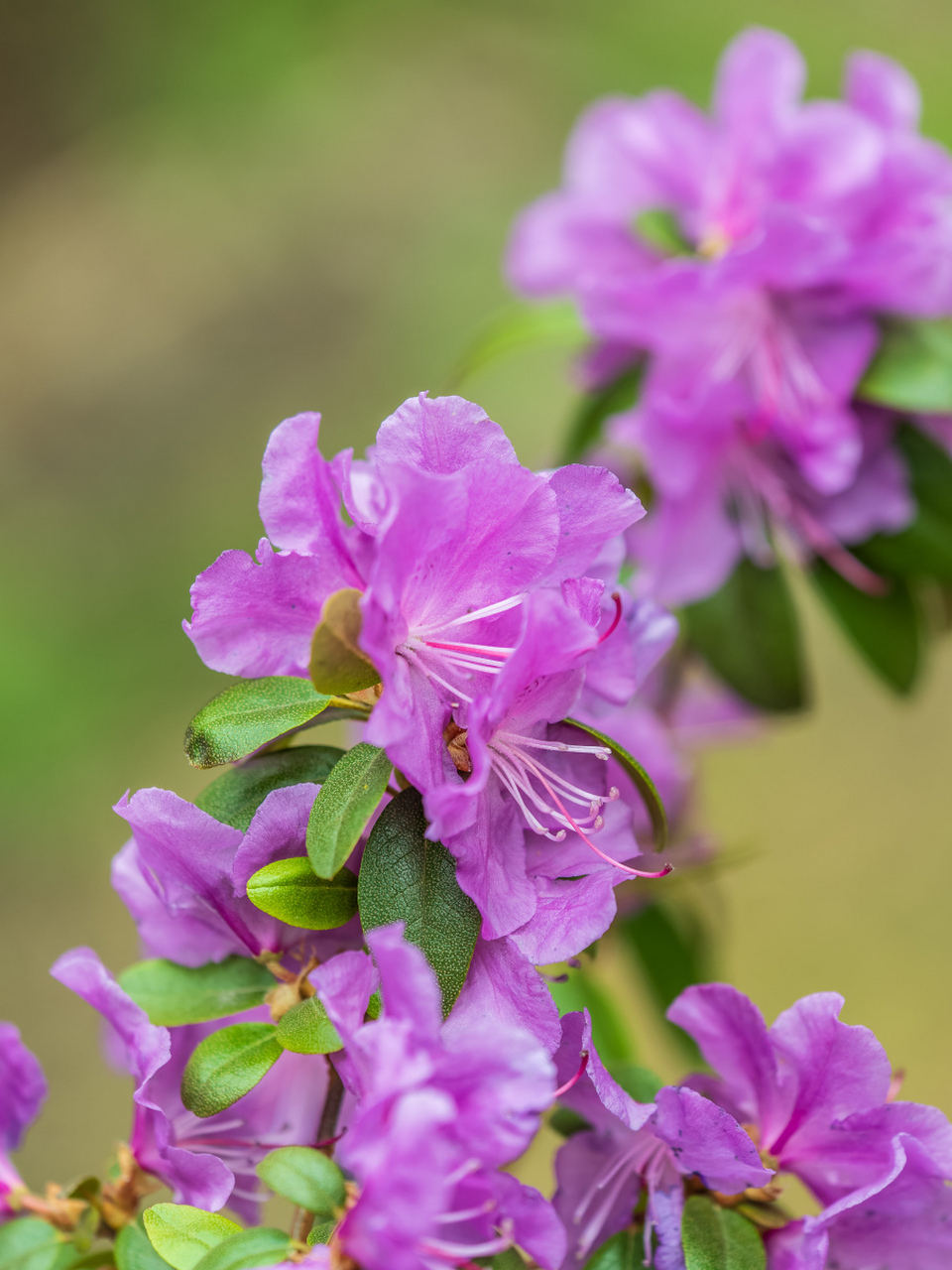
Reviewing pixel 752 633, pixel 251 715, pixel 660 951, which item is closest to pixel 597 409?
pixel 752 633

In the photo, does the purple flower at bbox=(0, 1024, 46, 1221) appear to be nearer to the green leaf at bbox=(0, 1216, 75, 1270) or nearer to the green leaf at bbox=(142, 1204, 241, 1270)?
the green leaf at bbox=(0, 1216, 75, 1270)

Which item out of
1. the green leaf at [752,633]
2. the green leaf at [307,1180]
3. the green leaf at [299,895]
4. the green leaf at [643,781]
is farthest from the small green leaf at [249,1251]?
the green leaf at [752,633]

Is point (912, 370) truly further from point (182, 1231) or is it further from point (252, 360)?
point (252, 360)

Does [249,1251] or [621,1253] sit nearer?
[249,1251]

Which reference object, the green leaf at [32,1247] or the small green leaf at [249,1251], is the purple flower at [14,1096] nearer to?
the green leaf at [32,1247]

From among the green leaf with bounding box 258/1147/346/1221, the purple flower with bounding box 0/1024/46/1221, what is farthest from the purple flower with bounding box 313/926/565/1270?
the purple flower with bounding box 0/1024/46/1221

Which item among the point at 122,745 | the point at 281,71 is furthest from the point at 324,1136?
the point at 281,71
